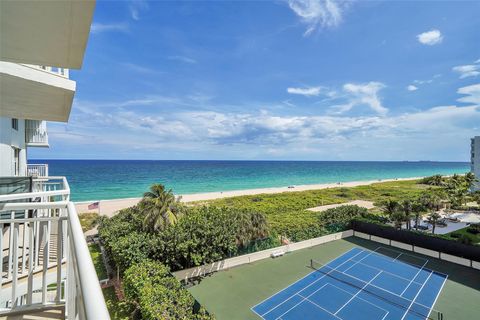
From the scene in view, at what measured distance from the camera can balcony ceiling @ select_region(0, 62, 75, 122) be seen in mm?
3039

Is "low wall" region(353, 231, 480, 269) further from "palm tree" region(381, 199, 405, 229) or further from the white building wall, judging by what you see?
the white building wall

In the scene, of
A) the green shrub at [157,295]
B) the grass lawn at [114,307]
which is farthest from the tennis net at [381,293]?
the grass lawn at [114,307]

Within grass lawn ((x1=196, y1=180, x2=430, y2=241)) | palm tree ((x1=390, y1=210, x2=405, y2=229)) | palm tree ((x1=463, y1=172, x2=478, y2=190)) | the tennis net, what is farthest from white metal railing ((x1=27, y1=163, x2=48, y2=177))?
palm tree ((x1=463, y1=172, x2=478, y2=190))

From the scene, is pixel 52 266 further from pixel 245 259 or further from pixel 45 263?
pixel 245 259

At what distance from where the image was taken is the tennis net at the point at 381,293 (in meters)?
11.9

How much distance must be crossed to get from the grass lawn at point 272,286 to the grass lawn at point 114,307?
342cm

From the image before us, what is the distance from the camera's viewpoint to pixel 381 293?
13523 millimetres

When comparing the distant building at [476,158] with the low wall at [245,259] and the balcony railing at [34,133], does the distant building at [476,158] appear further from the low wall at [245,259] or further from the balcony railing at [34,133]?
the balcony railing at [34,133]

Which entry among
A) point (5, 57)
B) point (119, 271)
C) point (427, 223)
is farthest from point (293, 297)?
point (427, 223)

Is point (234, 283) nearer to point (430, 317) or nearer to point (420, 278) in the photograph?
point (430, 317)

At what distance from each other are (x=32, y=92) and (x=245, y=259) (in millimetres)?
15632

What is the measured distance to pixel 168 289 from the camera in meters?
10.5

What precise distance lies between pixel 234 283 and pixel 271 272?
2.61 metres

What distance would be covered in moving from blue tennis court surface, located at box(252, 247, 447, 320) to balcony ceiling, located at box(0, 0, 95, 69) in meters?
12.3
